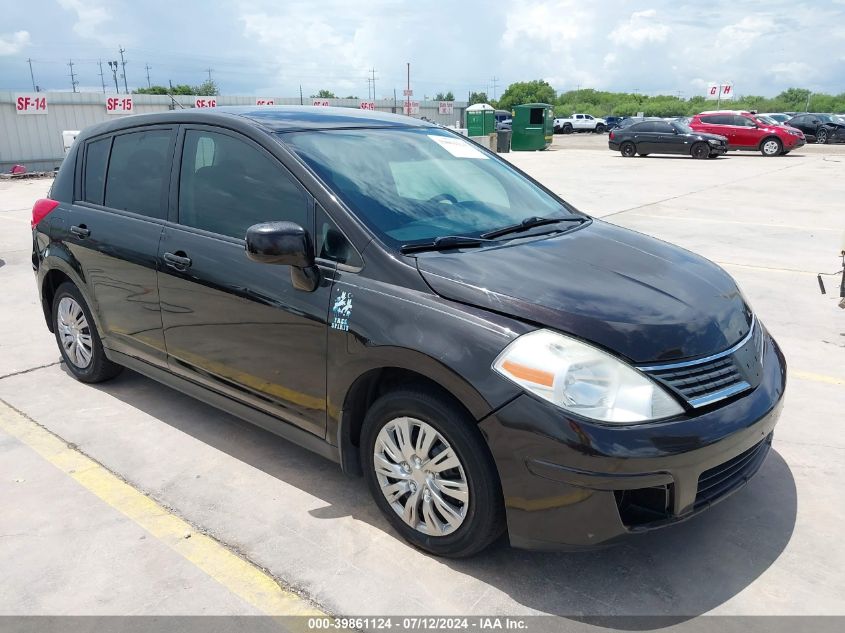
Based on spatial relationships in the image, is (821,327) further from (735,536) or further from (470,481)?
(470,481)

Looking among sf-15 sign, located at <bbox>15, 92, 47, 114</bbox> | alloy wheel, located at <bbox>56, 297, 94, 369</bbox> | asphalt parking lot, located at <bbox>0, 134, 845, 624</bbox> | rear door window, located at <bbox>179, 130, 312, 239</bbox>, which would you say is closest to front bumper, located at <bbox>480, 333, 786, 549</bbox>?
asphalt parking lot, located at <bbox>0, 134, 845, 624</bbox>

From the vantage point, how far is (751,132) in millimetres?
26125

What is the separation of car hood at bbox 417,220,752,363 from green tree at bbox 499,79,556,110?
119630 millimetres

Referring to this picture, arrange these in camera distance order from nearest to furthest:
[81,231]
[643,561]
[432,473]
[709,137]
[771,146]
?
[432,473], [643,561], [81,231], [709,137], [771,146]

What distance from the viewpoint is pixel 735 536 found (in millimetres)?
3002

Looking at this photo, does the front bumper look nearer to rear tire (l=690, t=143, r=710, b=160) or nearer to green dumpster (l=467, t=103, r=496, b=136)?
rear tire (l=690, t=143, r=710, b=160)

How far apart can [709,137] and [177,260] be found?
2455 centimetres

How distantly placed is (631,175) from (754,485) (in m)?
16.7

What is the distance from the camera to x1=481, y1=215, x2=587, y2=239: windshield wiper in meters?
3.28

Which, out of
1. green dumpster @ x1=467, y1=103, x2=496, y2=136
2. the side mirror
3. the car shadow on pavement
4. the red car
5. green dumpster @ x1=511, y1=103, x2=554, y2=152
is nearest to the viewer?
the car shadow on pavement

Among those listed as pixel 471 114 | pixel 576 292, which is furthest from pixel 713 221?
pixel 471 114

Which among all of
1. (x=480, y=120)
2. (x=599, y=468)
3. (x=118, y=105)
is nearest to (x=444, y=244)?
(x=599, y=468)

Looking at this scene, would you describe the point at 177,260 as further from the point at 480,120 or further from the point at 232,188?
the point at 480,120

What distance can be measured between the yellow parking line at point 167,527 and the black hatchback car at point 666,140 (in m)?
24.7
